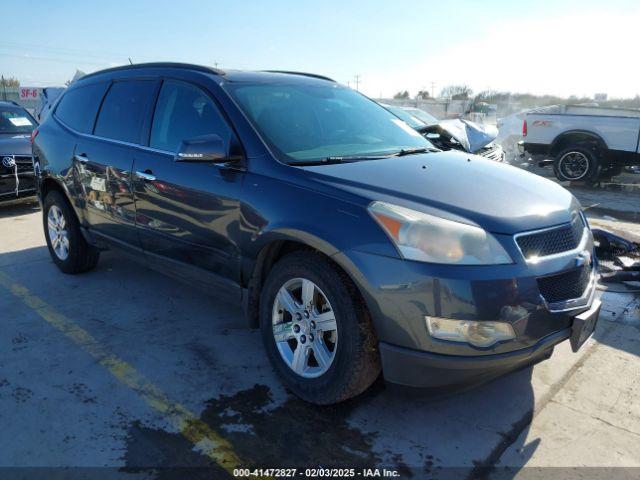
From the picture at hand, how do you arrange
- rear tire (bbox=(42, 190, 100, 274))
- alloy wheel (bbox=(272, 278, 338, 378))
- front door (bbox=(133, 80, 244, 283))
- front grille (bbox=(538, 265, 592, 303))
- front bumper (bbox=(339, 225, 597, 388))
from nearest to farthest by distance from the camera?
front bumper (bbox=(339, 225, 597, 388)) → front grille (bbox=(538, 265, 592, 303)) → alloy wheel (bbox=(272, 278, 338, 378)) → front door (bbox=(133, 80, 244, 283)) → rear tire (bbox=(42, 190, 100, 274))

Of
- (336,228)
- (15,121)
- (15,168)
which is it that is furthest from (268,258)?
(15,121)

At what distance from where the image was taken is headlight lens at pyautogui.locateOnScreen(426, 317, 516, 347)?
237cm

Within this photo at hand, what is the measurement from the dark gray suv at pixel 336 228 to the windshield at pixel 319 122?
0.02 m

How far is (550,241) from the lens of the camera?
2615mm

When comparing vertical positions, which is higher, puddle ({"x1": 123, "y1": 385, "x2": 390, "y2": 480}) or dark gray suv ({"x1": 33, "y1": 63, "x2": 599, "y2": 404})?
dark gray suv ({"x1": 33, "y1": 63, "x2": 599, "y2": 404})

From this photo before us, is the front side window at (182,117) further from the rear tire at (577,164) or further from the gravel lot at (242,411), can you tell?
the rear tire at (577,164)

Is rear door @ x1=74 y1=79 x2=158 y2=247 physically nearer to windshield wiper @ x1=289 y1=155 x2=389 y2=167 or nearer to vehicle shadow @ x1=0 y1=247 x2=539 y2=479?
vehicle shadow @ x1=0 y1=247 x2=539 y2=479

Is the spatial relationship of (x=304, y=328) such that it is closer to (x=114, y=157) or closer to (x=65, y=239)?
(x=114, y=157)

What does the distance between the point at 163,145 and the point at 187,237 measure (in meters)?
0.73

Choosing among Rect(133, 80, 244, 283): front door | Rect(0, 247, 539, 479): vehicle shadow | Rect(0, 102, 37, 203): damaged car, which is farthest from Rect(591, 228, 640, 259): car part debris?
Rect(0, 102, 37, 203): damaged car

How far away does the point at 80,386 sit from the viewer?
3.15m

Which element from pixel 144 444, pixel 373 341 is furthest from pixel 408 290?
pixel 144 444

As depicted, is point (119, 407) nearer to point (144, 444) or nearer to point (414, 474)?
point (144, 444)

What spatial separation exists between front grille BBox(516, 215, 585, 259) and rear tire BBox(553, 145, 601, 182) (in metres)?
9.16
